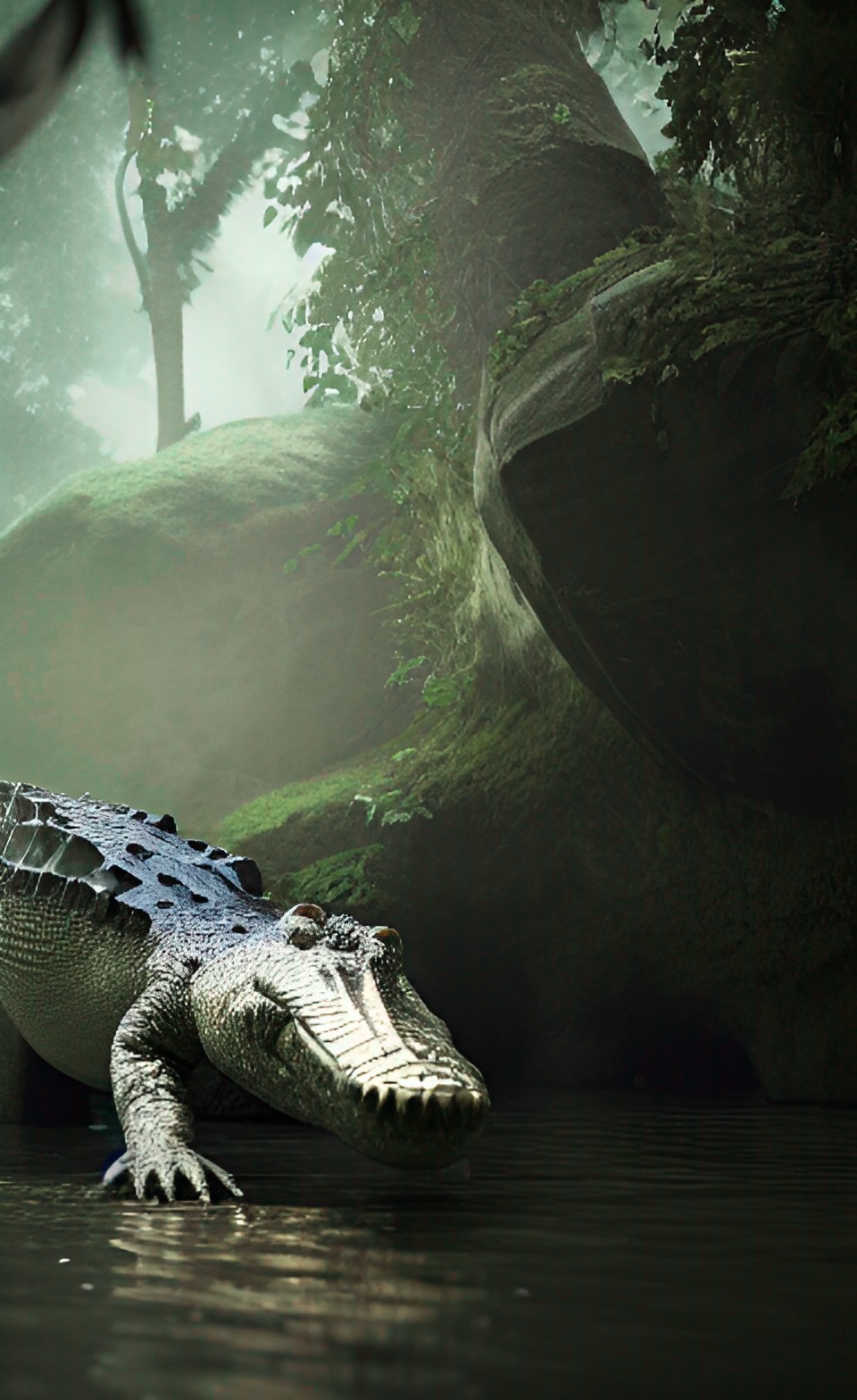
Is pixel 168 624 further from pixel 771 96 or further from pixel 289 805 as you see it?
pixel 771 96

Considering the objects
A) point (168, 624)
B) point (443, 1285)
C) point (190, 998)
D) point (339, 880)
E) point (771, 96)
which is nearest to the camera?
point (443, 1285)

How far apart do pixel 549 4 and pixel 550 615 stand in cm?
A: 490

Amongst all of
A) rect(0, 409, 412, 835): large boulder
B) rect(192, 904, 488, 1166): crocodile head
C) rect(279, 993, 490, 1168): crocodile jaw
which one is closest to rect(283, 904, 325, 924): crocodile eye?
rect(192, 904, 488, 1166): crocodile head

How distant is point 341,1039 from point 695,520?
3.23m

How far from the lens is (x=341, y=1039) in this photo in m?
2.93

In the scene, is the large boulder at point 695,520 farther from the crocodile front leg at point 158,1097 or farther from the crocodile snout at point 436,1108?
the crocodile snout at point 436,1108

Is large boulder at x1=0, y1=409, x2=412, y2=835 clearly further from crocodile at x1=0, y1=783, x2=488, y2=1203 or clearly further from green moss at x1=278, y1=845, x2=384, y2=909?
crocodile at x1=0, y1=783, x2=488, y2=1203

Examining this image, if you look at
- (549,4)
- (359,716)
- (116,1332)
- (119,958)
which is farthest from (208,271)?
(116,1332)

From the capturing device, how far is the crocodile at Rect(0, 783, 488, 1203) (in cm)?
274

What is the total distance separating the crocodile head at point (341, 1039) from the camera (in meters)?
2.63

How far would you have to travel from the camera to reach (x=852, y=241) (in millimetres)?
5172

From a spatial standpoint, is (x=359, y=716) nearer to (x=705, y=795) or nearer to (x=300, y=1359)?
(x=705, y=795)

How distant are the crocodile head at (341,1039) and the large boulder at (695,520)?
8.64 feet

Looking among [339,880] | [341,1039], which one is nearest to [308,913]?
[341,1039]
